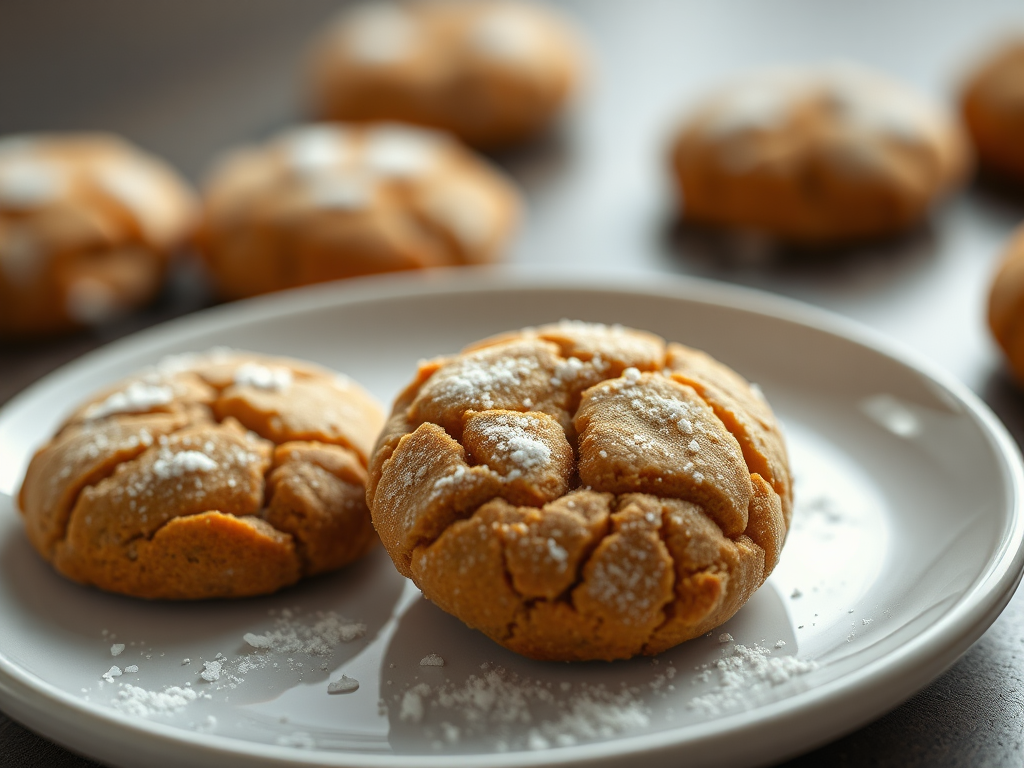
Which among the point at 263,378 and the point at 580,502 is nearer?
the point at 580,502

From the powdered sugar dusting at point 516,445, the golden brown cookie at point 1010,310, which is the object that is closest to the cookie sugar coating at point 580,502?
the powdered sugar dusting at point 516,445

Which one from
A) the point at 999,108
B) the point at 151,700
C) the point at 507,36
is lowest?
the point at 151,700

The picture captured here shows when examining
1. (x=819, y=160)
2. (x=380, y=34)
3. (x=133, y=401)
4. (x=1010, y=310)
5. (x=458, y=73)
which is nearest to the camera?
(x=133, y=401)

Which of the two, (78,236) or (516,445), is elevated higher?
(516,445)

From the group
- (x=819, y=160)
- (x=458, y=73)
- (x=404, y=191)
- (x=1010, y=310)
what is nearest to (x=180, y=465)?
(x=404, y=191)

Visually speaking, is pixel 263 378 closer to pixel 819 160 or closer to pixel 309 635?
pixel 309 635

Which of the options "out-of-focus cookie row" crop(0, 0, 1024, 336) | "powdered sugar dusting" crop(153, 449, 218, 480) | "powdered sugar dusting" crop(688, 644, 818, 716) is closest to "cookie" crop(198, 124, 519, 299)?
"out-of-focus cookie row" crop(0, 0, 1024, 336)

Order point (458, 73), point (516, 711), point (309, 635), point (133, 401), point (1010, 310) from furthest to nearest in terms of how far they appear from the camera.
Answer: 1. point (458, 73)
2. point (1010, 310)
3. point (133, 401)
4. point (309, 635)
5. point (516, 711)
